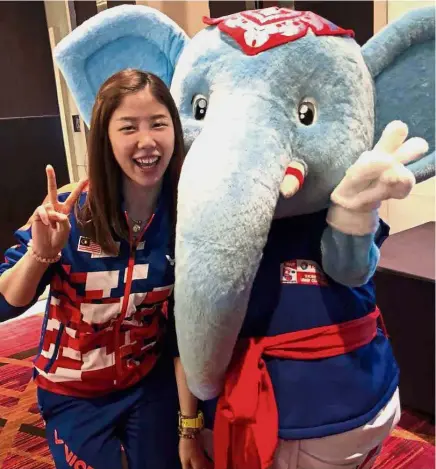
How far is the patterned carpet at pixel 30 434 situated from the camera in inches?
70.8

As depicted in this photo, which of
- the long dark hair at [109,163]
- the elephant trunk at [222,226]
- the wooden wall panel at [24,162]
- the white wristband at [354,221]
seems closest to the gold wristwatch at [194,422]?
the elephant trunk at [222,226]

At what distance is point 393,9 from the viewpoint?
2074 millimetres

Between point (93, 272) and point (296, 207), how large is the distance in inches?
15.5

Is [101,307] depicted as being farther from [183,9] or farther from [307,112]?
[183,9]

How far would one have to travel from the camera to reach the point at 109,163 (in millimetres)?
1052

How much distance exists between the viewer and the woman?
1017 mm

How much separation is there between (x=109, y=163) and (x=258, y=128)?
0.30 meters

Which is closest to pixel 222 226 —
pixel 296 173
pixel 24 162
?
pixel 296 173

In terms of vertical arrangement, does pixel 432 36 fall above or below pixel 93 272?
above

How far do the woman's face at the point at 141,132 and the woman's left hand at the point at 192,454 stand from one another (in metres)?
0.50

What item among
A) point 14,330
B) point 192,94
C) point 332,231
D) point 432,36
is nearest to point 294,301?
point 332,231

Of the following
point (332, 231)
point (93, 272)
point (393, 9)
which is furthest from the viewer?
point (393, 9)

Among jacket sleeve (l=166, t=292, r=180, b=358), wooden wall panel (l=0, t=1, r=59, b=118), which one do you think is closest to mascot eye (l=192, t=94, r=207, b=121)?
jacket sleeve (l=166, t=292, r=180, b=358)

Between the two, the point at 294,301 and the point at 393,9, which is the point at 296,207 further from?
the point at 393,9
